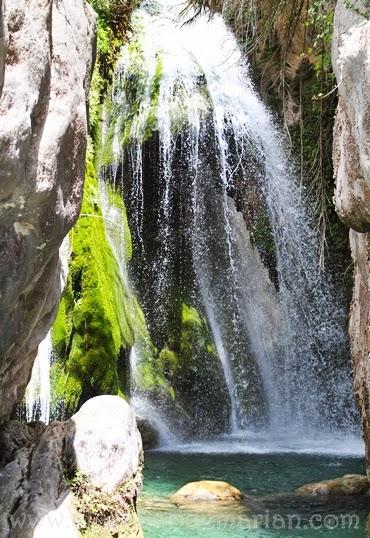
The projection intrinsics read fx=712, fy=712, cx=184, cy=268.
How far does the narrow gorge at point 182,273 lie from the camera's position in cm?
430

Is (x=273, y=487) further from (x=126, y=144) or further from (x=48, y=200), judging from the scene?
(x=126, y=144)

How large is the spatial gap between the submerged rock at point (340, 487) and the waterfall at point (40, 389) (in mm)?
3266

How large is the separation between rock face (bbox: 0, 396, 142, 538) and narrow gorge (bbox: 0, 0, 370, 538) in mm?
15

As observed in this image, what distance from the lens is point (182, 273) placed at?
1251 cm

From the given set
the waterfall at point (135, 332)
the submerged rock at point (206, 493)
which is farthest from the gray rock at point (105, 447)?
the waterfall at point (135, 332)

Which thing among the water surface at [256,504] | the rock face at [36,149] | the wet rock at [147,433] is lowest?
the water surface at [256,504]

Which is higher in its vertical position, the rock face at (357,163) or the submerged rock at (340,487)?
the rock face at (357,163)

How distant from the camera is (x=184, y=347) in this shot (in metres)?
11.9

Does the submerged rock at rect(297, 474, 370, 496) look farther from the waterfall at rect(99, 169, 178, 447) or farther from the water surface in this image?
the waterfall at rect(99, 169, 178, 447)

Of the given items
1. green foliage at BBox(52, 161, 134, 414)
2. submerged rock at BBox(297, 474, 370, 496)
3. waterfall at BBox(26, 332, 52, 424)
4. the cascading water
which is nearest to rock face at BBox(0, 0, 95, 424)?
submerged rock at BBox(297, 474, 370, 496)

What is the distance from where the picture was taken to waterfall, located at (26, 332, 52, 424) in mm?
8664

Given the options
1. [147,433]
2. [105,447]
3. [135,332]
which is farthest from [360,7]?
[135,332]

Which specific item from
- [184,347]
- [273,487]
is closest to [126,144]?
[184,347]

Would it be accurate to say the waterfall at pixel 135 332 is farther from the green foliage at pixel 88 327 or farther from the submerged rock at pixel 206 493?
the submerged rock at pixel 206 493
